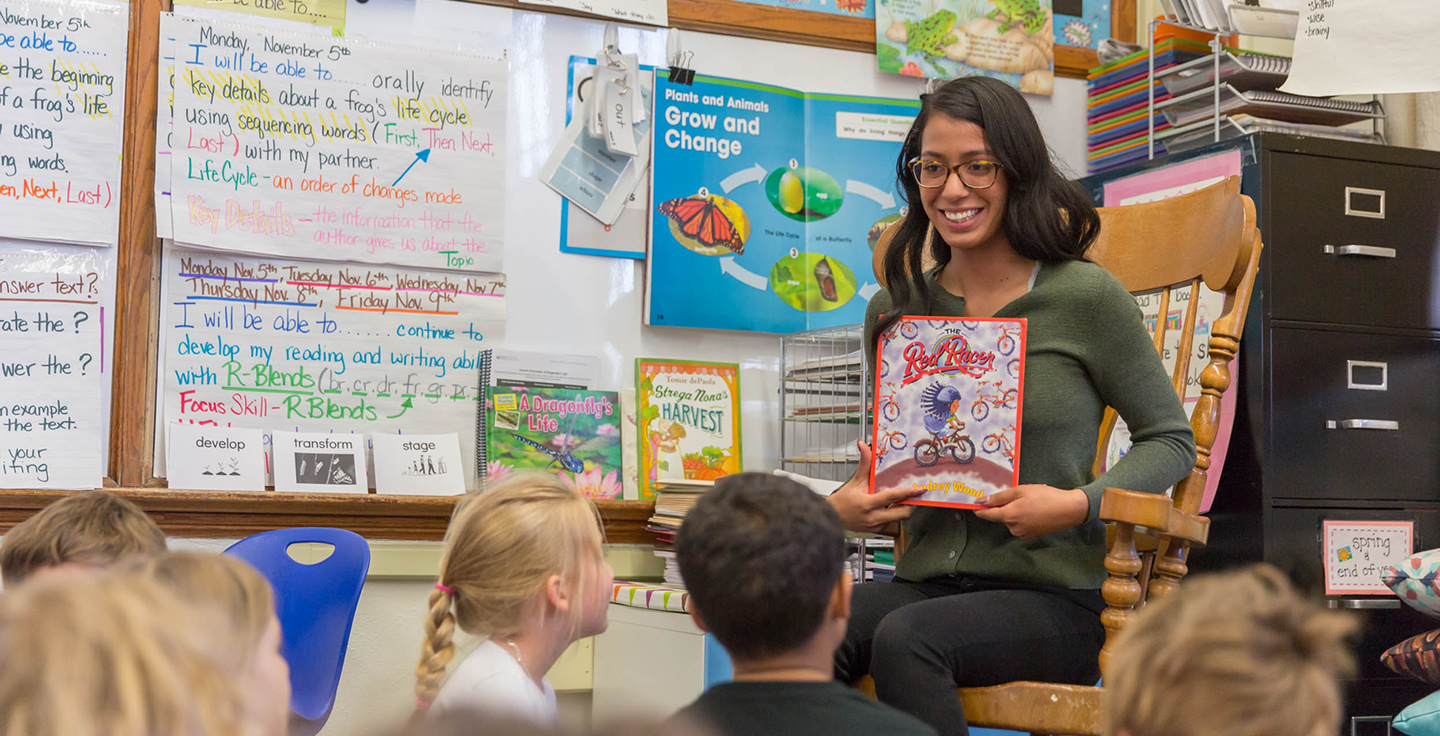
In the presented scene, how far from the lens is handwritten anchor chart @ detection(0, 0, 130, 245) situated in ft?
7.54

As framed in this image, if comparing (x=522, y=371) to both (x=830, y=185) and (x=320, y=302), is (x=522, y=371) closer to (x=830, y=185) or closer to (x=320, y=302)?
(x=320, y=302)

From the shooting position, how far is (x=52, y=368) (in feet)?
7.52

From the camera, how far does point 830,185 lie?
2855 mm

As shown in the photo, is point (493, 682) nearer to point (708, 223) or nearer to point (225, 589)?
point (225, 589)

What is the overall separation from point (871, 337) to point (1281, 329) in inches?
37.5

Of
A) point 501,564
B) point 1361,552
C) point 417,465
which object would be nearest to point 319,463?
point 417,465

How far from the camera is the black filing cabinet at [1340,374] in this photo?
2260 mm

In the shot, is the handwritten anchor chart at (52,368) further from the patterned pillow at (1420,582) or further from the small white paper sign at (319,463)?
the patterned pillow at (1420,582)

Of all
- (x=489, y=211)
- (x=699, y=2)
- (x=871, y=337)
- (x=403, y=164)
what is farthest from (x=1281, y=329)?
(x=403, y=164)

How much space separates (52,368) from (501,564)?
50.7 inches

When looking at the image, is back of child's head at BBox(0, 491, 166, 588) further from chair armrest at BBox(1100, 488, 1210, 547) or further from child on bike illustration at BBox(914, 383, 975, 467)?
chair armrest at BBox(1100, 488, 1210, 547)

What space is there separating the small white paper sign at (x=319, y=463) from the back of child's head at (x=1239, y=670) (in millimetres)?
1882

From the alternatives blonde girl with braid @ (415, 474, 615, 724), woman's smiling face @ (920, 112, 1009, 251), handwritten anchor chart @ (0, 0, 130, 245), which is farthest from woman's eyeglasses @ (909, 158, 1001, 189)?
handwritten anchor chart @ (0, 0, 130, 245)

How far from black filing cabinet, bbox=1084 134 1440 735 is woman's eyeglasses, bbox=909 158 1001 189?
886 millimetres
